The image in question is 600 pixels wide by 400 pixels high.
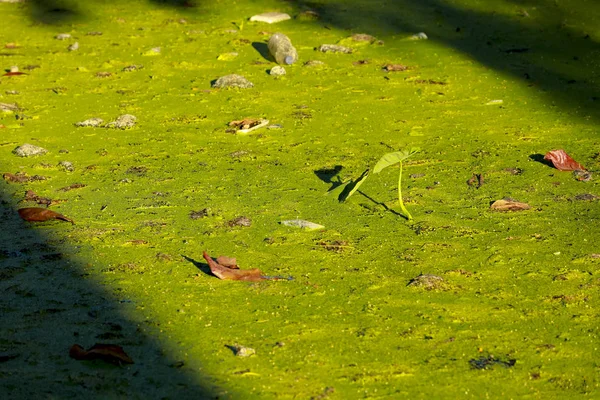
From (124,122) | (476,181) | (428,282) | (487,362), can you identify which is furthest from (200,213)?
(487,362)

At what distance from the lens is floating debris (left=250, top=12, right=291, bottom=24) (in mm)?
7801

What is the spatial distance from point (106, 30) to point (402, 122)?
320cm

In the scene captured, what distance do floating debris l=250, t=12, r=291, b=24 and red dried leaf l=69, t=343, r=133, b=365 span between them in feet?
17.6

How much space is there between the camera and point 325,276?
3.46m

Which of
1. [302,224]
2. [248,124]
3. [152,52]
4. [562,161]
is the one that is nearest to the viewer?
[302,224]

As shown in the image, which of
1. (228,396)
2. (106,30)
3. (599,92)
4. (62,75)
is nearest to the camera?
(228,396)

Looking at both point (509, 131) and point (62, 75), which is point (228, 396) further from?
point (62, 75)

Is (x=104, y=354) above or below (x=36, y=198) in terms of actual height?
above

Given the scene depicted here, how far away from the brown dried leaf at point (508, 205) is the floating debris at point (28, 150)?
2.37 m

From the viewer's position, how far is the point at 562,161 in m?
4.66

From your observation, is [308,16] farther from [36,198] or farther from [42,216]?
[42,216]

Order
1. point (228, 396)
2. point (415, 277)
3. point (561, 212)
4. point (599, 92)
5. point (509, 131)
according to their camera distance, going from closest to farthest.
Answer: point (228, 396), point (415, 277), point (561, 212), point (509, 131), point (599, 92)

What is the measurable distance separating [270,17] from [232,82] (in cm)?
183

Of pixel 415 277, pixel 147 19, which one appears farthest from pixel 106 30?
pixel 415 277
